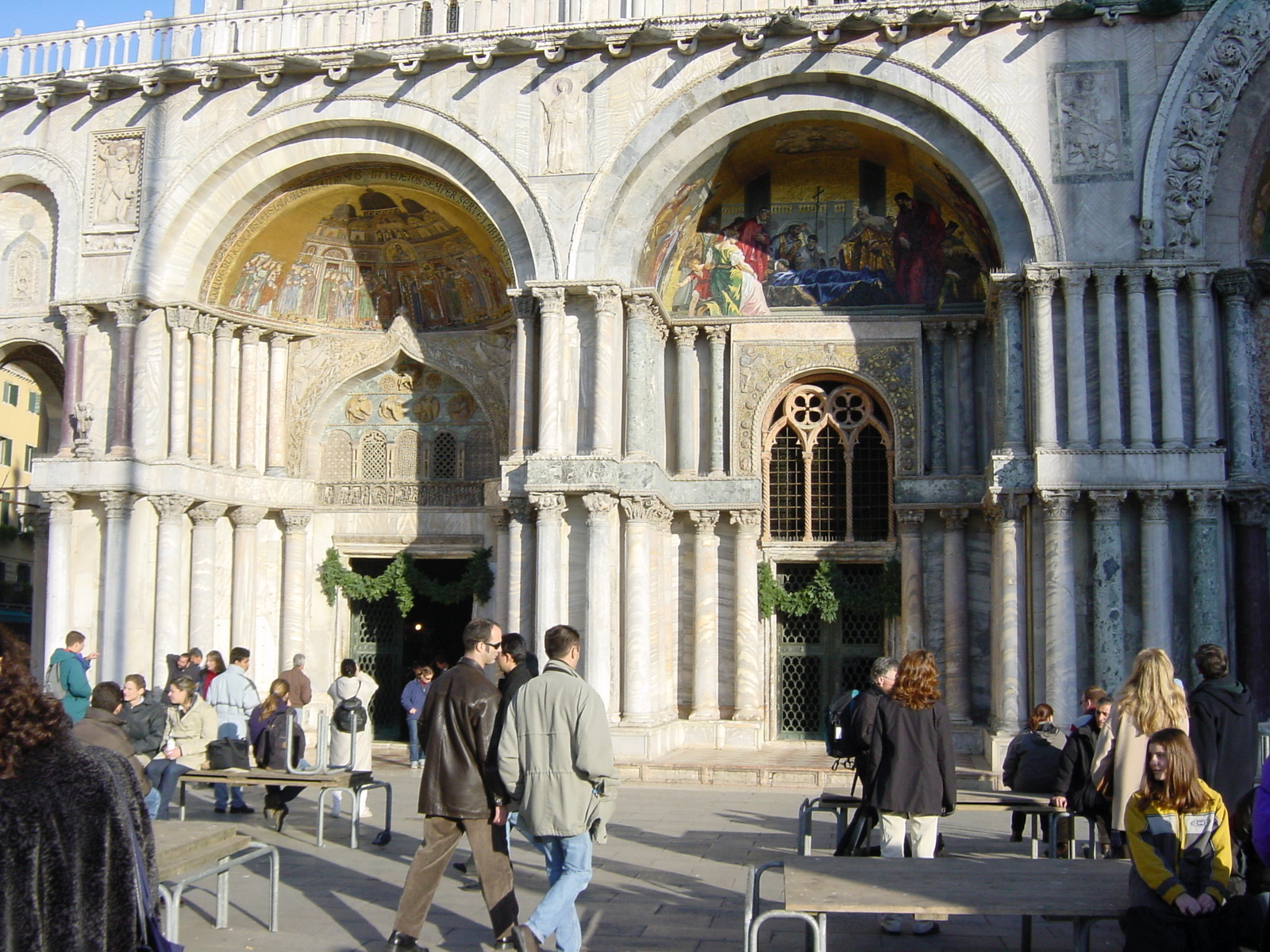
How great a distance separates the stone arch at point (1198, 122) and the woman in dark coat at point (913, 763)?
11266 millimetres

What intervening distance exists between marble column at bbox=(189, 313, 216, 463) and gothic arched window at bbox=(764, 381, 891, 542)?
932 cm

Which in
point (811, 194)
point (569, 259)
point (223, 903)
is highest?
point (811, 194)

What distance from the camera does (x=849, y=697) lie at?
998 centimetres

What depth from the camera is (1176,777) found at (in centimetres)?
620

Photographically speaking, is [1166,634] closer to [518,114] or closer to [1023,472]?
[1023,472]

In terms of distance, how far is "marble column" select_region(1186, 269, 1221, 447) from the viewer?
1700 centimetres

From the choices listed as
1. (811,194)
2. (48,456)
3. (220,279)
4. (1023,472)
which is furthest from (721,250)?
(48,456)

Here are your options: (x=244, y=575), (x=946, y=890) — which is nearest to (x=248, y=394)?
(x=244, y=575)

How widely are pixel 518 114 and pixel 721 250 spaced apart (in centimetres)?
416

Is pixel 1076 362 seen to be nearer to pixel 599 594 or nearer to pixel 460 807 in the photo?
pixel 599 594

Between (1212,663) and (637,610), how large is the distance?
36.7 feet

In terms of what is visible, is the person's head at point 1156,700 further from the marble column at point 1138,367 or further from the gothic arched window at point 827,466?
the gothic arched window at point 827,466

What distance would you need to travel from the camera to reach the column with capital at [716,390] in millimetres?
20953

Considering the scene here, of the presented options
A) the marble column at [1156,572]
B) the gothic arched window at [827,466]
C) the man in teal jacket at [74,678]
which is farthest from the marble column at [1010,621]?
the man in teal jacket at [74,678]
